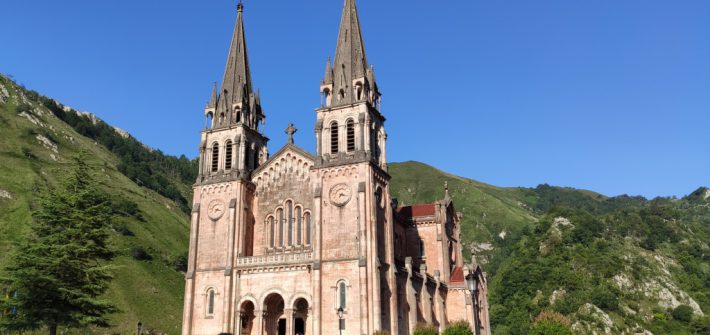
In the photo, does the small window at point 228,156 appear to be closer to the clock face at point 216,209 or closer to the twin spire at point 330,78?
Answer: the twin spire at point 330,78

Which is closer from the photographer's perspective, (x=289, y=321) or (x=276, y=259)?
(x=289, y=321)

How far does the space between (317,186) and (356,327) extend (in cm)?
1204

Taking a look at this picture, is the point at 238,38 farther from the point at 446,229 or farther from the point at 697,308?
the point at 697,308

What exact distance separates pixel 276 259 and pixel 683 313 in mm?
101746

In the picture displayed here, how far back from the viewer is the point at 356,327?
45.9 metres

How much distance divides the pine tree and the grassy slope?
2959cm

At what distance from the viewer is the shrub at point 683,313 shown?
119938 mm

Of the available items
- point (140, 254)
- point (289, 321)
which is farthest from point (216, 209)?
point (140, 254)

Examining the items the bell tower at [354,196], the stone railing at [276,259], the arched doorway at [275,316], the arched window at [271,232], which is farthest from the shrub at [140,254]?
the bell tower at [354,196]

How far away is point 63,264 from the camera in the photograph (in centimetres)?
3938

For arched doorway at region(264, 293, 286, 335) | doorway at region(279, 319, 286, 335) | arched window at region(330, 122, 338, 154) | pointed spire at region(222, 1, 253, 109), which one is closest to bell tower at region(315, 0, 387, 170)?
arched window at region(330, 122, 338, 154)

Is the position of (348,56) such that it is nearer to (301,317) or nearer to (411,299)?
(411,299)

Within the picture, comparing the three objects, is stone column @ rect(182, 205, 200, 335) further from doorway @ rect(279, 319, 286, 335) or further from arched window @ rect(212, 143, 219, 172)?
doorway @ rect(279, 319, 286, 335)

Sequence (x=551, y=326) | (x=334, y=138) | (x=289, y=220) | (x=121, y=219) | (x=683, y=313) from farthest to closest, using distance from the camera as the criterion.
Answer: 1. (x=683, y=313)
2. (x=121, y=219)
3. (x=289, y=220)
4. (x=334, y=138)
5. (x=551, y=326)
